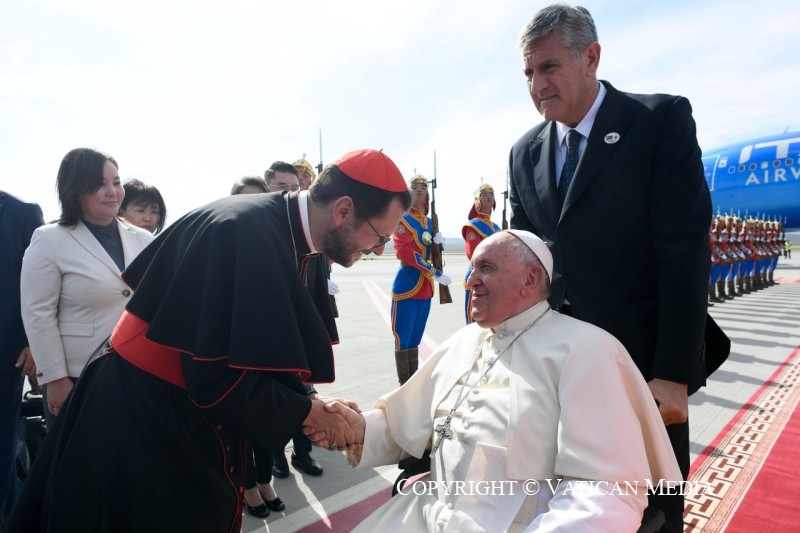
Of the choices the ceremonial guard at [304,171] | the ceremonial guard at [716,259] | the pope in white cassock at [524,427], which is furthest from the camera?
the ceremonial guard at [716,259]

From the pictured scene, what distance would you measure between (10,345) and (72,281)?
2.02ft

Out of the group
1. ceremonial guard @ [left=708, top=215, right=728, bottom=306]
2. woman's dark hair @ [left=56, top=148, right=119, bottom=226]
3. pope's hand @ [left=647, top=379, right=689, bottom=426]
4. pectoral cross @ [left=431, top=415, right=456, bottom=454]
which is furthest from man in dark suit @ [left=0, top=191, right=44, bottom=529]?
ceremonial guard @ [left=708, top=215, right=728, bottom=306]

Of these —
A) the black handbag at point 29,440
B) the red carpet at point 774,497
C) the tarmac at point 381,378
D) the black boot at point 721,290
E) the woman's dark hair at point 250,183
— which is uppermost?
the woman's dark hair at point 250,183

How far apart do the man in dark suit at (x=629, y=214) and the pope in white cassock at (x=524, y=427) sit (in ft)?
0.44

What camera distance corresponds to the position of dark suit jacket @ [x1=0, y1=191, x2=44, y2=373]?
2.58m

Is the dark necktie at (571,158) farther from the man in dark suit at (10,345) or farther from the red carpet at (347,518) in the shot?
the man in dark suit at (10,345)

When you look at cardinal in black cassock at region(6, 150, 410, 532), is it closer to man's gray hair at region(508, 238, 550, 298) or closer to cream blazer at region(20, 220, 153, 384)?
man's gray hair at region(508, 238, 550, 298)

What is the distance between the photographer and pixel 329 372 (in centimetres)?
161

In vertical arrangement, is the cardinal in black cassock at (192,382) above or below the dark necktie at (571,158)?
below

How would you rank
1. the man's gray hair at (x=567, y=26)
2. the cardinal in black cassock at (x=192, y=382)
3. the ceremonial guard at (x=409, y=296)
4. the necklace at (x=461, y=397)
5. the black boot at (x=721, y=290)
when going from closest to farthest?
the cardinal in black cassock at (x=192, y=382)
the man's gray hair at (x=567, y=26)
the necklace at (x=461, y=397)
the ceremonial guard at (x=409, y=296)
the black boot at (x=721, y=290)

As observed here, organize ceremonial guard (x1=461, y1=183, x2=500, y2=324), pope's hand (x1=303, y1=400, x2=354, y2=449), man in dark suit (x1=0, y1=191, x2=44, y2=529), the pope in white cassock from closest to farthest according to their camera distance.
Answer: the pope in white cassock → pope's hand (x1=303, y1=400, x2=354, y2=449) → man in dark suit (x1=0, y1=191, x2=44, y2=529) → ceremonial guard (x1=461, y1=183, x2=500, y2=324)

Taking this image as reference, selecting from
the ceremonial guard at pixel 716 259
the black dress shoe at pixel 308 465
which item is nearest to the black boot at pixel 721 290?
the ceremonial guard at pixel 716 259

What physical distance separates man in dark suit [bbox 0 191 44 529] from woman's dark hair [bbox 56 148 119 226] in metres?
0.48

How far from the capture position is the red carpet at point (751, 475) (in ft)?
8.78
